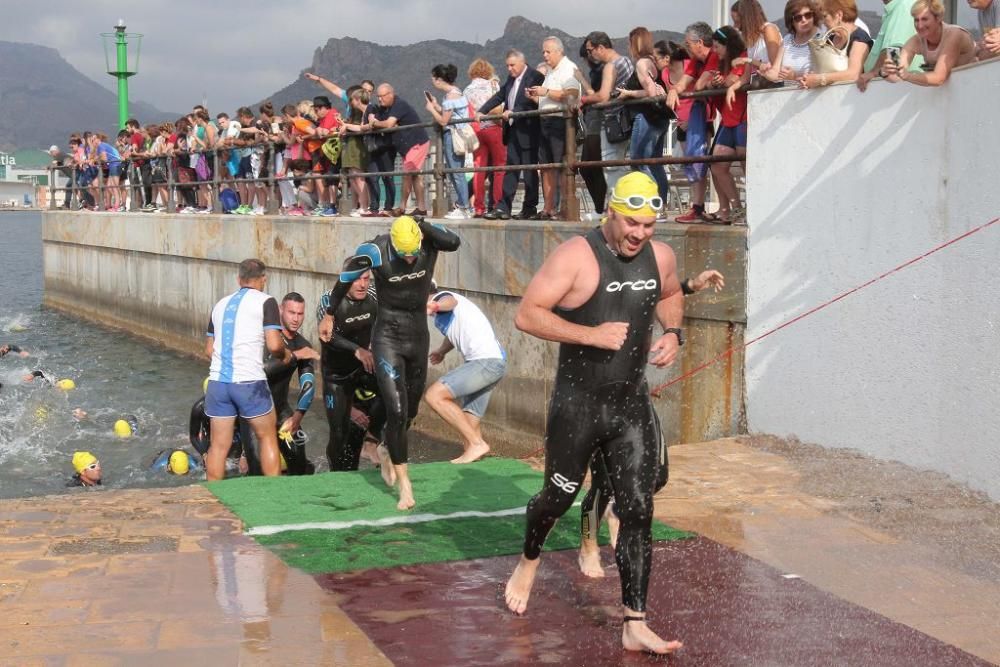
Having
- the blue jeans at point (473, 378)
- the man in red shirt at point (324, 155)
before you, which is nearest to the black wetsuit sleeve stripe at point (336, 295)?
the blue jeans at point (473, 378)

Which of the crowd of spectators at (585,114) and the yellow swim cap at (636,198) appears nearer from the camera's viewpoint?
the yellow swim cap at (636,198)

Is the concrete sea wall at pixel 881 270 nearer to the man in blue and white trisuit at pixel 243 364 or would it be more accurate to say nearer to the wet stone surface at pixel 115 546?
the man in blue and white trisuit at pixel 243 364

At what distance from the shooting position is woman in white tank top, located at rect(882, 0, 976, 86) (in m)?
8.27

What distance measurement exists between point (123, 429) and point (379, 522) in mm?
10132

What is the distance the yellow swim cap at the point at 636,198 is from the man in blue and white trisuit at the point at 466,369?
4.81 meters

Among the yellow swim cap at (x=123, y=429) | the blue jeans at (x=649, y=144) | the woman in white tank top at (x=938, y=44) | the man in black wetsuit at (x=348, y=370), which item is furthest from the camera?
the yellow swim cap at (x=123, y=429)

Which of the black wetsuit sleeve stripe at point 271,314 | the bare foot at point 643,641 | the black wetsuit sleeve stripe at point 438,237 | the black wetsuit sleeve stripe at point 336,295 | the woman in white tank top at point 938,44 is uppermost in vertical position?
the woman in white tank top at point 938,44

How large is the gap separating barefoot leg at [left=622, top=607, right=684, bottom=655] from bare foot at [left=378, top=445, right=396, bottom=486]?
3370mm

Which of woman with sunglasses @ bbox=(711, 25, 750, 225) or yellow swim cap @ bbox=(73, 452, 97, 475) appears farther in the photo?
yellow swim cap @ bbox=(73, 452, 97, 475)

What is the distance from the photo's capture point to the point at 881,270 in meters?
9.05

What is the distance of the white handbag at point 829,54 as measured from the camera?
31.4ft

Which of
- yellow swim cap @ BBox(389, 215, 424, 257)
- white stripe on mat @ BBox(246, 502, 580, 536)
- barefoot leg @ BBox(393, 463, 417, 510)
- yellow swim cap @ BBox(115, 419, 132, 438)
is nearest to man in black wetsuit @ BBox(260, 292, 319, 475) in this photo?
yellow swim cap @ BBox(389, 215, 424, 257)

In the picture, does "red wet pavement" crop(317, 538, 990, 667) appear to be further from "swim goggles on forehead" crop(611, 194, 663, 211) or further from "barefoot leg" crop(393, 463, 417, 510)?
"swim goggles on forehead" crop(611, 194, 663, 211)

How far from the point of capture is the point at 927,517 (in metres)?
7.70
